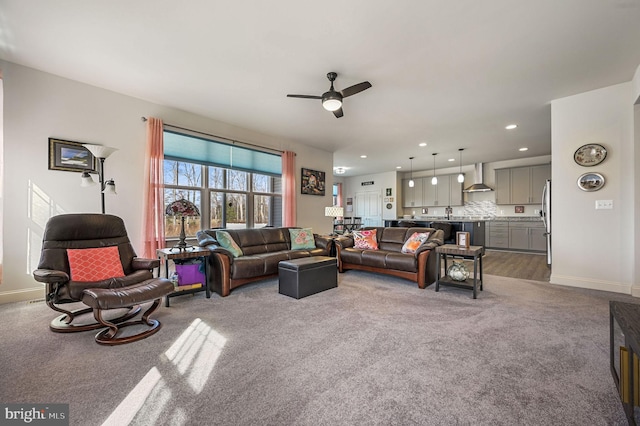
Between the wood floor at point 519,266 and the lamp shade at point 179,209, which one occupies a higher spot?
the lamp shade at point 179,209

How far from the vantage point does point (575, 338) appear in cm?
221

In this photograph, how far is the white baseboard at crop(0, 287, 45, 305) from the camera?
300cm

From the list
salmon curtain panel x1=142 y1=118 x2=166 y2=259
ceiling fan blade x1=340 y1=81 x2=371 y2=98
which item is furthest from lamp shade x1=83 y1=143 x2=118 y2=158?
ceiling fan blade x1=340 y1=81 x2=371 y2=98

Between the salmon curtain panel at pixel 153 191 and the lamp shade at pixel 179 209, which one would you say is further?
the salmon curtain panel at pixel 153 191

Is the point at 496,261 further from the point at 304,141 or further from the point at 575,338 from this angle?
the point at 304,141

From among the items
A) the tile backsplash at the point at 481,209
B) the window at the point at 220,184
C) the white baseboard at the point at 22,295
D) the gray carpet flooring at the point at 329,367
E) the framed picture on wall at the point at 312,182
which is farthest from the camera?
the tile backsplash at the point at 481,209

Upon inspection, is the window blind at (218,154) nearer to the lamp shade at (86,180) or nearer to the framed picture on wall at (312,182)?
the framed picture on wall at (312,182)

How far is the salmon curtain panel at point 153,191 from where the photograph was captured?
3.82m

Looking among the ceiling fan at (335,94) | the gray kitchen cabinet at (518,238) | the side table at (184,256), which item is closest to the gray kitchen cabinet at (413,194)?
the gray kitchen cabinet at (518,238)

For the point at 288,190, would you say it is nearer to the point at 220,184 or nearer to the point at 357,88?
the point at 220,184

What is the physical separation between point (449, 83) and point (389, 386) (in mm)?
3452

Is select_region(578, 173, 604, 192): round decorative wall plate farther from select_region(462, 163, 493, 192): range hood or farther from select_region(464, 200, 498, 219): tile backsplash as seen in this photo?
select_region(464, 200, 498, 219): tile backsplash

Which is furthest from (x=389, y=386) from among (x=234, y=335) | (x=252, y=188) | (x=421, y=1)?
(x=252, y=188)

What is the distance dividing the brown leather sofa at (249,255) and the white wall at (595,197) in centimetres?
356
